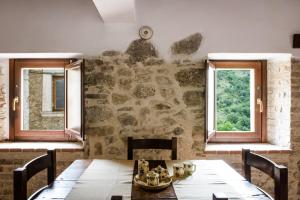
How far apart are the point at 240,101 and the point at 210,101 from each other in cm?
64

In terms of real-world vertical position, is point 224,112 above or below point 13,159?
above

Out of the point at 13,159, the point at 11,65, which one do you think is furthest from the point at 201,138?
the point at 11,65

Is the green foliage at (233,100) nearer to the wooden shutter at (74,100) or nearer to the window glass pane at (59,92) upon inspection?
the wooden shutter at (74,100)

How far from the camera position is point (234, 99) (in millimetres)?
3941

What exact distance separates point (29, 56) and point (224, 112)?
241 cm

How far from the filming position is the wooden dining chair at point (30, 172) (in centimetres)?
167

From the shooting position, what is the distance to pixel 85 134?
11.1 ft

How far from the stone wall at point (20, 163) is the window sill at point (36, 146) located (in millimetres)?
24

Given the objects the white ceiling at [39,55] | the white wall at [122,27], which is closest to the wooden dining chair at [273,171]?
the white wall at [122,27]

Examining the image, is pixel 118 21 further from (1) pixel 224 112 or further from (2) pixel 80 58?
(1) pixel 224 112

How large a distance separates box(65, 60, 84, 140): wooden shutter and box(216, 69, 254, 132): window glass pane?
1667 millimetres

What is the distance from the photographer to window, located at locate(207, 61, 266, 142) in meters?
3.83

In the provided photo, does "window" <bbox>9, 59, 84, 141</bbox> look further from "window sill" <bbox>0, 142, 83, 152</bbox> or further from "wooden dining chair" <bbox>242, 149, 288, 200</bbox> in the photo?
"wooden dining chair" <bbox>242, 149, 288, 200</bbox>

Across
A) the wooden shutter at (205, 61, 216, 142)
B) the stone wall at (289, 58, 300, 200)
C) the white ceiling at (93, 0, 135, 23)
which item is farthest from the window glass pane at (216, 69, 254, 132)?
the white ceiling at (93, 0, 135, 23)
